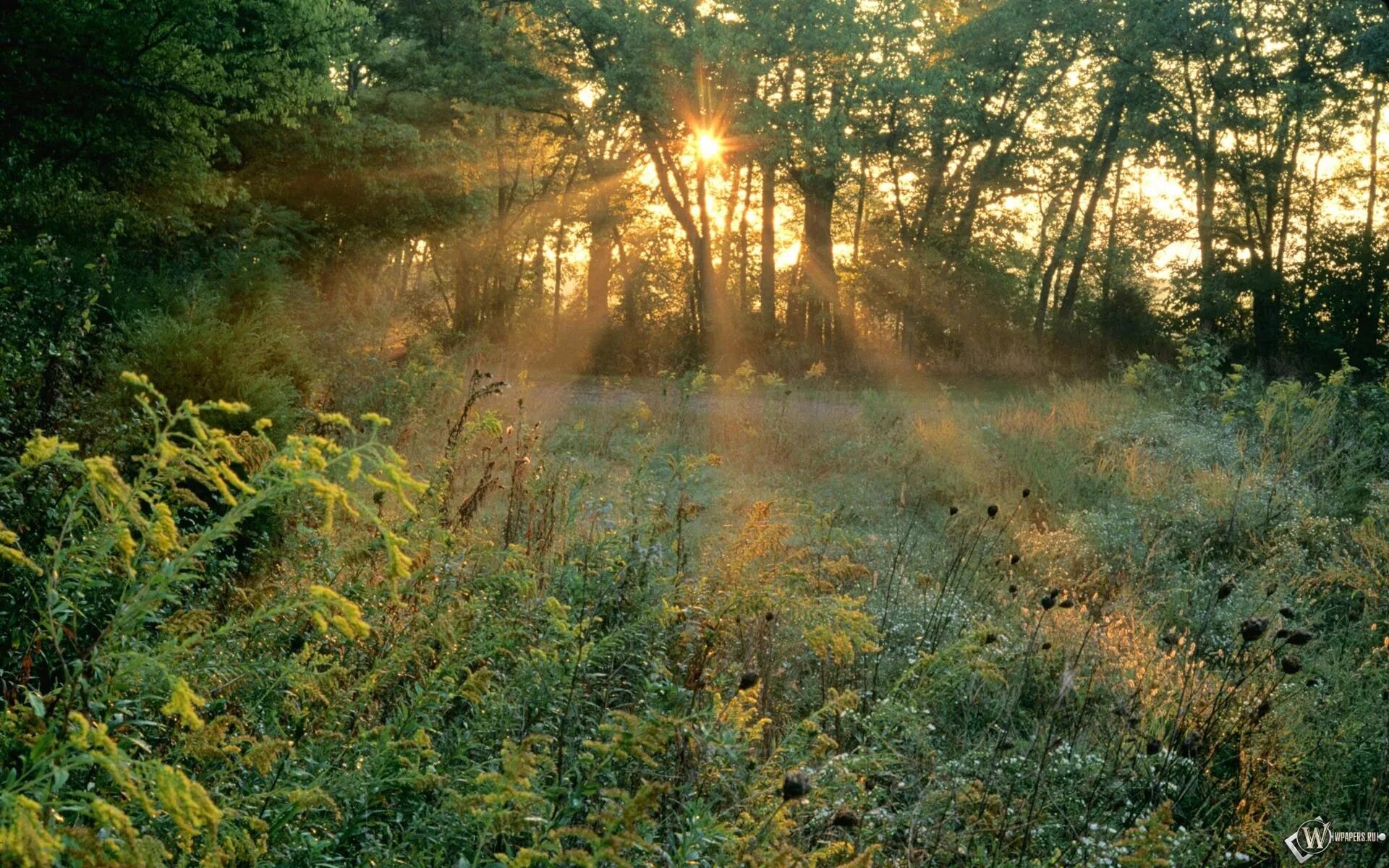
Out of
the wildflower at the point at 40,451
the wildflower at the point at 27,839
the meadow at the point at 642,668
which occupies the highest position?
the wildflower at the point at 40,451

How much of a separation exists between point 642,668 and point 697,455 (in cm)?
535

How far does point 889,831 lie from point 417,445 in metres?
6.33

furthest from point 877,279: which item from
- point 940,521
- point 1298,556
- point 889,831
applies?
point 889,831

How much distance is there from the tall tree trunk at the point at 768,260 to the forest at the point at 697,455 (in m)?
0.27

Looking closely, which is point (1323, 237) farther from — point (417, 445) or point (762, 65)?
point (417, 445)

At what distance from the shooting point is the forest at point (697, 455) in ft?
6.52

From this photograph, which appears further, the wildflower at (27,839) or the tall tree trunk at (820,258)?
the tall tree trunk at (820,258)

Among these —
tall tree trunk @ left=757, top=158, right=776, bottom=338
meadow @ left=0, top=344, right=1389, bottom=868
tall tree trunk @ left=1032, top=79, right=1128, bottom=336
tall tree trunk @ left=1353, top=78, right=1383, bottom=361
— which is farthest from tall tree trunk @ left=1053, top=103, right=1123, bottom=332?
meadow @ left=0, top=344, right=1389, bottom=868

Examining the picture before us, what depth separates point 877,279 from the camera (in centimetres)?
2570

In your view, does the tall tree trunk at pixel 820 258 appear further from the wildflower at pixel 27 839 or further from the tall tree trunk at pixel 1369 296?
the wildflower at pixel 27 839

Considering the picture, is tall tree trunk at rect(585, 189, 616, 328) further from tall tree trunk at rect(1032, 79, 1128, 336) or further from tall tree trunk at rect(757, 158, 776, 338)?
tall tree trunk at rect(1032, 79, 1128, 336)

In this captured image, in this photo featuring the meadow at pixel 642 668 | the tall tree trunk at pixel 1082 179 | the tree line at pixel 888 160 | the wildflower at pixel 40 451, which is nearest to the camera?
the wildflower at pixel 40 451

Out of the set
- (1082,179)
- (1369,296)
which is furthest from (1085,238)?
(1369,296)

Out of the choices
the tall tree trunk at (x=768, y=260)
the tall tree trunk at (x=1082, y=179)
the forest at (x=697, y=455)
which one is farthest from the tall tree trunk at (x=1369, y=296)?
the tall tree trunk at (x=768, y=260)
